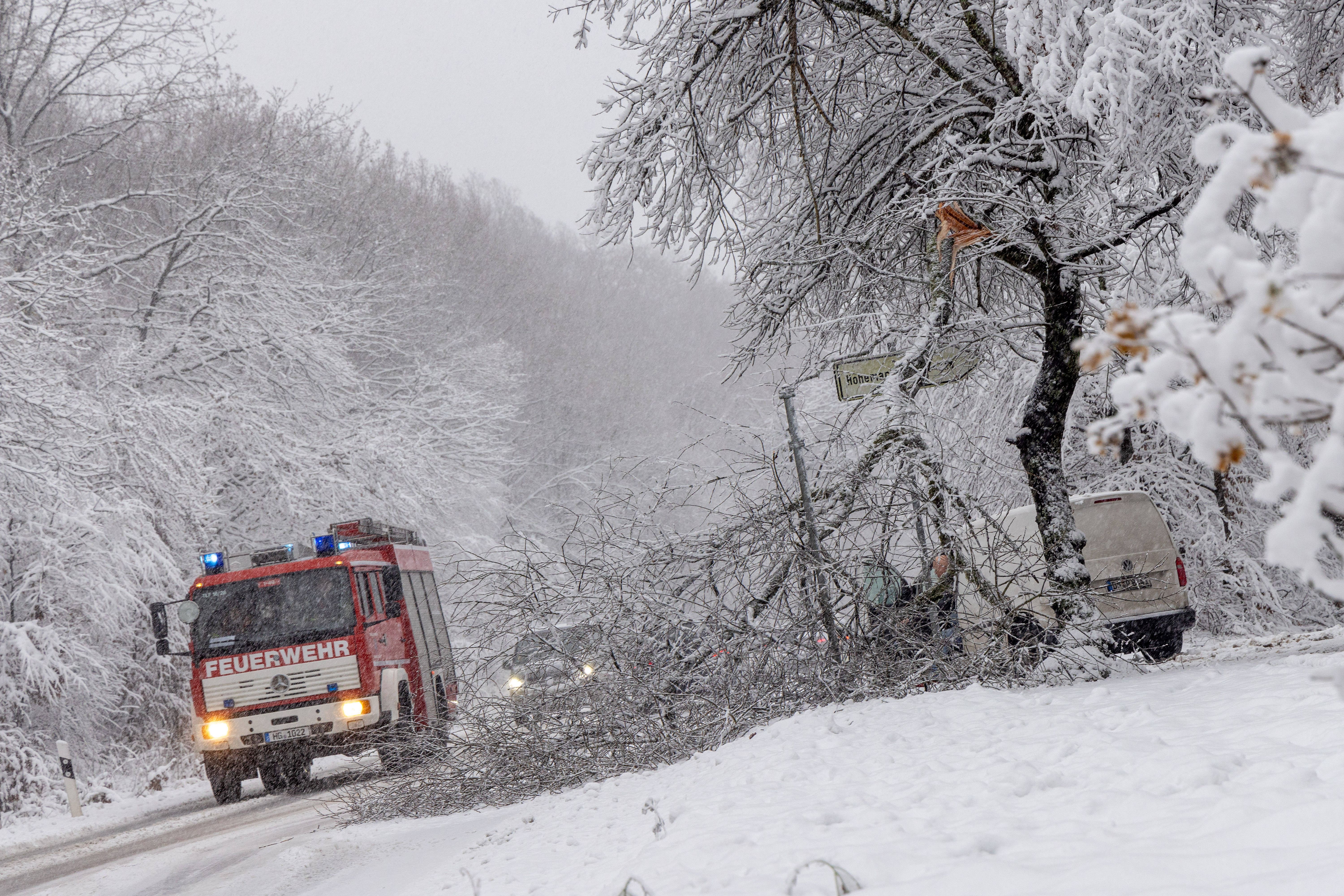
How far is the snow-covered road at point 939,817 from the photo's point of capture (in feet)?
11.4

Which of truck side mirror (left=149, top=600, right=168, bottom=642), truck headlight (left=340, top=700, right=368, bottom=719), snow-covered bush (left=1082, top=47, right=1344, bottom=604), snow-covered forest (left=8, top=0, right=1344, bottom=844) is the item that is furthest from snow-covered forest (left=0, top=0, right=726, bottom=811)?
snow-covered bush (left=1082, top=47, right=1344, bottom=604)

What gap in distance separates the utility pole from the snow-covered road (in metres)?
0.60

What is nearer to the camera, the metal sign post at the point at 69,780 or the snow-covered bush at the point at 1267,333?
the snow-covered bush at the point at 1267,333

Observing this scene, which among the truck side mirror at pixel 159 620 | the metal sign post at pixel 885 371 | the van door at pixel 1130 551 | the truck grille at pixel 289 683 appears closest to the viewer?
the metal sign post at pixel 885 371

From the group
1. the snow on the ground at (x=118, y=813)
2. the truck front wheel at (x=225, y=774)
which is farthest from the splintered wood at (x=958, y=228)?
the truck front wheel at (x=225, y=774)

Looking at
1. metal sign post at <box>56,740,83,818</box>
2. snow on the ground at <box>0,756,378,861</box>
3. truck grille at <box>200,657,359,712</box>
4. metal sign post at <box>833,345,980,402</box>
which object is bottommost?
snow on the ground at <box>0,756,378,861</box>

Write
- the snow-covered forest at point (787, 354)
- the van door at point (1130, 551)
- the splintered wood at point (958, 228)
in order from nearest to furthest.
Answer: the snow-covered forest at point (787, 354) < the splintered wood at point (958, 228) < the van door at point (1130, 551)

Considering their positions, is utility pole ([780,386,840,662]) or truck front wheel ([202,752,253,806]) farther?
truck front wheel ([202,752,253,806])

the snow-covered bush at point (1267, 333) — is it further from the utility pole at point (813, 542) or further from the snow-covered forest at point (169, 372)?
the snow-covered forest at point (169, 372)

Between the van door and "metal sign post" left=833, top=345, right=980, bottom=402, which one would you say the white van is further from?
"metal sign post" left=833, top=345, right=980, bottom=402

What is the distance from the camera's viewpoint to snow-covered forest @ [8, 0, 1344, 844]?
188 centimetres

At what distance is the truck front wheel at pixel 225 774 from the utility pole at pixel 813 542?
7748 mm

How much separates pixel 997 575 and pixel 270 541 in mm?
14492

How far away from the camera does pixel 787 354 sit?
1088 centimetres
